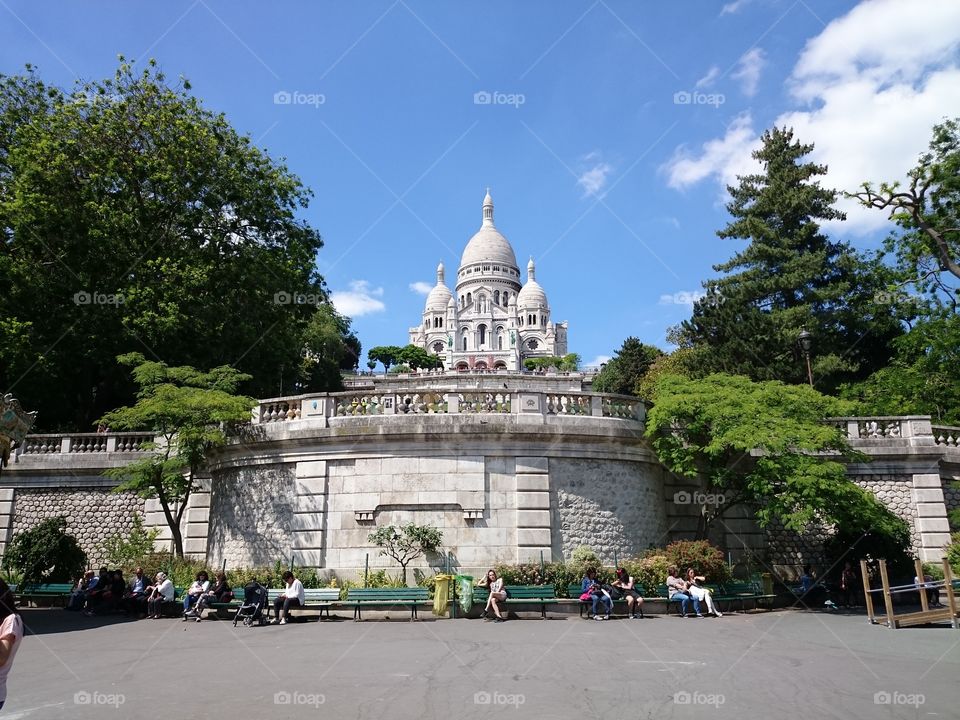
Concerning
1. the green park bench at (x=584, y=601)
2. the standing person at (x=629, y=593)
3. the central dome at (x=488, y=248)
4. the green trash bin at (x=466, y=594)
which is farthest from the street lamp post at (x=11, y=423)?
the central dome at (x=488, y=248)

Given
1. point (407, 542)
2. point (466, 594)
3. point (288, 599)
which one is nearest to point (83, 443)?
point (288, 599)

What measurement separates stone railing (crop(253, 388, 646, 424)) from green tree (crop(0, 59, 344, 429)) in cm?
1069

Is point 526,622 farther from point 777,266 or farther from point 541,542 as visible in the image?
point 777,266

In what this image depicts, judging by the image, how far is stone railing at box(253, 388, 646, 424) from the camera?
20.1 meters

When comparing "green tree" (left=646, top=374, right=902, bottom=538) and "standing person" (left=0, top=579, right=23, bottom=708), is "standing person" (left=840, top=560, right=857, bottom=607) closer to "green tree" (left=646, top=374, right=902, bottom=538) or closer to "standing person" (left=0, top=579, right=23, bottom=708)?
"green tree" (left=646, top=374, right=902, bottom=538)

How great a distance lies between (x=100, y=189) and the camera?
29.4m

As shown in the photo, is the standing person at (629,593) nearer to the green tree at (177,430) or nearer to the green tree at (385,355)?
the green tree at (177,430)

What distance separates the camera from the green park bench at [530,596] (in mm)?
17172

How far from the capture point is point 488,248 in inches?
6585

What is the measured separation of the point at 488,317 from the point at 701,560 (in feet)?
463

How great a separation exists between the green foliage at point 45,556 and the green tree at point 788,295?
3264 cm

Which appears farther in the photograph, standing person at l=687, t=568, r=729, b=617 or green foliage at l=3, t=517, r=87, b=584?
green foliage at l=3, t=517, r=87, b=584

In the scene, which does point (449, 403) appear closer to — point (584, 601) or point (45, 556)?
point (584, 601)

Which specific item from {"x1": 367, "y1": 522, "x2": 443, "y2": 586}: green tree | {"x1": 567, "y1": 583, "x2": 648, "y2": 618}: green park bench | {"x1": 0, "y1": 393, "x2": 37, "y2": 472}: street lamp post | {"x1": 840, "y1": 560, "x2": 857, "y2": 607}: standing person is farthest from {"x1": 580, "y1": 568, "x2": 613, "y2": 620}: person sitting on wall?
{"x1": 0, "y1": 393, "x2": 37, "y2": 472}: street lamp post
